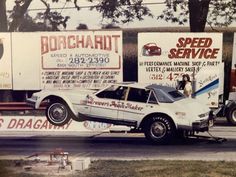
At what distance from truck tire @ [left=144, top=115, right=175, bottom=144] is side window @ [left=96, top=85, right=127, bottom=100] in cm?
121

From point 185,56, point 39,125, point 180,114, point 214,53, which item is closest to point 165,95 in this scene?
point 180,114

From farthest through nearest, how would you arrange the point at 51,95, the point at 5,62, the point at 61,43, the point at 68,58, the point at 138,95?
the point at 5,62 < the point at 68,58 < the point at 61,43 < the point at 51,95 < the point at 138,95

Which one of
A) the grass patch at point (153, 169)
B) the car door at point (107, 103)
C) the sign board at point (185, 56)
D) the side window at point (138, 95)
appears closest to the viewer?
the grass patch at point (153, 169)

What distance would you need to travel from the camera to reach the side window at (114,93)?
17.9 metres

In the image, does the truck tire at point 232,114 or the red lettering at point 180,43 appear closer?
the truck tire at point 232,114

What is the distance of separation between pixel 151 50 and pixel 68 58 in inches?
124

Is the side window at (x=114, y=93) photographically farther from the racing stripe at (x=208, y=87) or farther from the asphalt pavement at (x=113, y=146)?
the racing stripe at (x=208, y=87)

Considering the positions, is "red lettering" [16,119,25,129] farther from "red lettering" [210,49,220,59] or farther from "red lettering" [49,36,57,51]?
"red lettering" [210,49,220,59]

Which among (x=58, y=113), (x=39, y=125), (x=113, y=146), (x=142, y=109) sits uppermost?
(x=142, y=109)

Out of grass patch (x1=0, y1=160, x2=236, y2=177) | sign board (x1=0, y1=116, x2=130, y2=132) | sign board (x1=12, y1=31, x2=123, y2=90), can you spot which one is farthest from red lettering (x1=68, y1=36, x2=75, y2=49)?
grass patch (x1=0, y1=160, x2=236, y2=177)

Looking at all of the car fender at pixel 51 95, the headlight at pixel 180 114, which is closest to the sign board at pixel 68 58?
the car fender at pixel 51 95

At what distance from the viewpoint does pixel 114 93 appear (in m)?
18.1

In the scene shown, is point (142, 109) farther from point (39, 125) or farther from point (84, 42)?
point (84, 42)

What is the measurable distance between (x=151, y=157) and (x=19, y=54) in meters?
9.58
